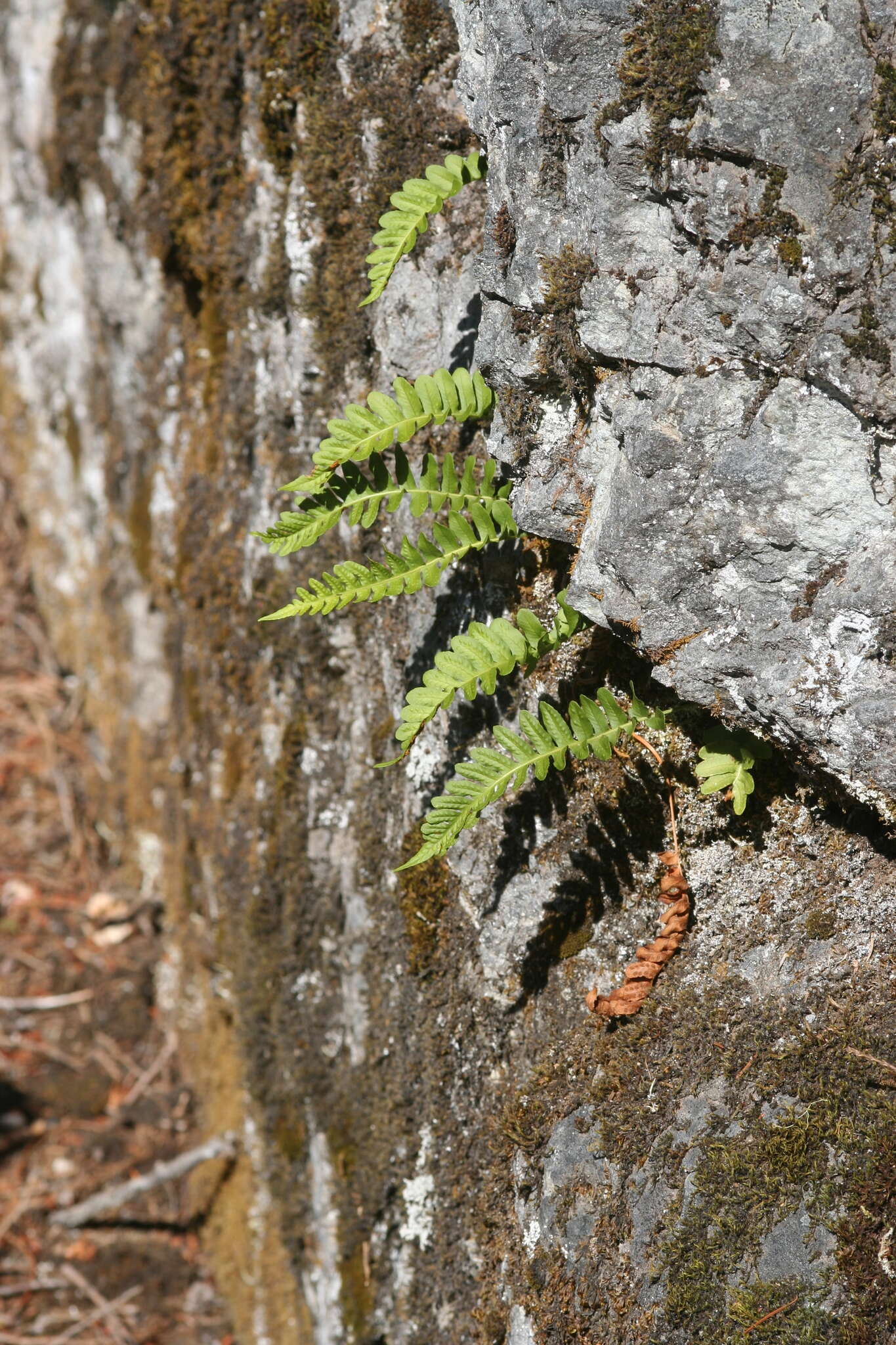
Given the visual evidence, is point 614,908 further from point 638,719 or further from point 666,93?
point 666,93

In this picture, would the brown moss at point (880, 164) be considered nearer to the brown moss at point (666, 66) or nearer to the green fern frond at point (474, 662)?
the brown moss at point (666, 66)

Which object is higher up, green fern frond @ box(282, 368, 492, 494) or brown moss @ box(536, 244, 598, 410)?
brown moss @ box(536, 244, 598, 410)

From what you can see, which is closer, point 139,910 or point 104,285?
point 104,285

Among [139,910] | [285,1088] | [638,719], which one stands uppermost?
[638,719]

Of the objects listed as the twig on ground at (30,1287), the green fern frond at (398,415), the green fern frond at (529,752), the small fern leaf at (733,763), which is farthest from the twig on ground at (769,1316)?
the twig on ground at (30,1287)

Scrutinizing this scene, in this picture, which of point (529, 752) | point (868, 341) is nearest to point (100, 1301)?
point (529, 752)

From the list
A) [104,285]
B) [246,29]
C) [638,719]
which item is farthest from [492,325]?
[104,285]

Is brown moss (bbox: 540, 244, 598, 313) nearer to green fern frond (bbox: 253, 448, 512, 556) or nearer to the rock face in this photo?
the rock face

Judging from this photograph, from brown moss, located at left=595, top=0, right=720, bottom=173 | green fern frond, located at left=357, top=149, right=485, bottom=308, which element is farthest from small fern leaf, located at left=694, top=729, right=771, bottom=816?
green fern frond, located at left=357, top=149, right=485, bottom=308
